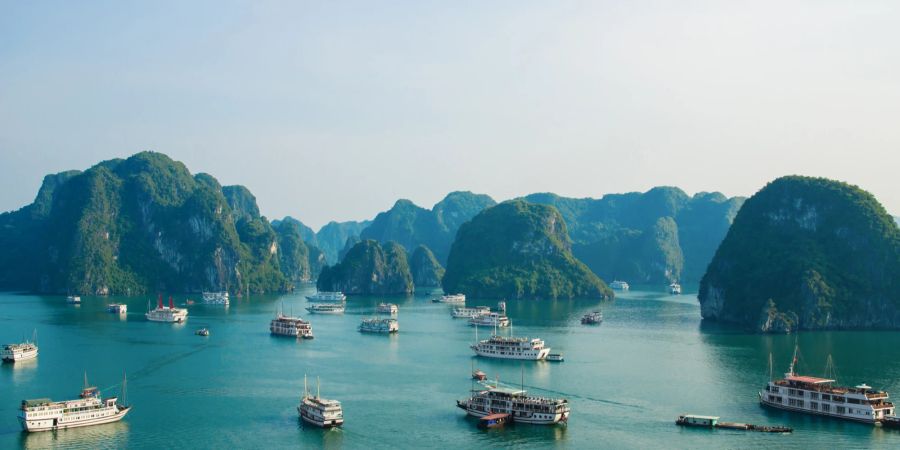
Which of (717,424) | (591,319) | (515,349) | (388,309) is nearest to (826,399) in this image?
(717,424)

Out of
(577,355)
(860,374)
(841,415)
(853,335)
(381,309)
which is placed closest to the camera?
(841,415)

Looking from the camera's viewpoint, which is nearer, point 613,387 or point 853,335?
point 613,387

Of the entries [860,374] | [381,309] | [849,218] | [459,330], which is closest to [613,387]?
[860,374]

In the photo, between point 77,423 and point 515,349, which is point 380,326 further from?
point 77,423

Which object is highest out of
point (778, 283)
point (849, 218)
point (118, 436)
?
point (849, 218)

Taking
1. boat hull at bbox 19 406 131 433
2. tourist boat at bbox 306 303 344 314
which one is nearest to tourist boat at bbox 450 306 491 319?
tourist boat at bbox 306 303 344 314

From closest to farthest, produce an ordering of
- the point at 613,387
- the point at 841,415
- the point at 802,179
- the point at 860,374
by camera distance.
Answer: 1. the point at 841,415
2. the point at 613,387
3. the point at 860,374
4. the point at 802,179

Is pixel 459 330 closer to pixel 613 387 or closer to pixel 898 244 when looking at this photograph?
pixel 613 387
